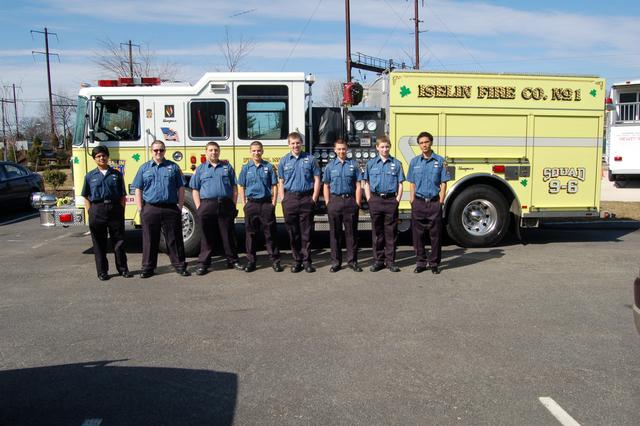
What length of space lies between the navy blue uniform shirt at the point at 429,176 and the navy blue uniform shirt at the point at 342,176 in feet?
2.63

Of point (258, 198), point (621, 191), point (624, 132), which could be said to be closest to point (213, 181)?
point (258, 198)

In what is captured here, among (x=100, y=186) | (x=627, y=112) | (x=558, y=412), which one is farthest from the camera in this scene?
(x=627, y=112)

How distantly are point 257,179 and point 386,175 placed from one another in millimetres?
1743

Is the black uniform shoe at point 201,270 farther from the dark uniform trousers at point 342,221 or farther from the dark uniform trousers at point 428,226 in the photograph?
the dark uniform trousers at point 428,226

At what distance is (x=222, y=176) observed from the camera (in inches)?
306

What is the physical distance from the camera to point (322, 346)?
4848 mm

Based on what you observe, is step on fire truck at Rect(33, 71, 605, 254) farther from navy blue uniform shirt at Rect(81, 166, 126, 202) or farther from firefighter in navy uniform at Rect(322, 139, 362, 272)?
navy blue uniform shirt at Rect(81, 166, 126, 202)

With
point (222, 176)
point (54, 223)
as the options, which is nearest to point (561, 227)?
point (222, 176)

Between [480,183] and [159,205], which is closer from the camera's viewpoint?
[159,205]

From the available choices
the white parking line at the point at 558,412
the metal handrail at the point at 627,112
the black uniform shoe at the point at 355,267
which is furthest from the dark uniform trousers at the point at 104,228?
the metal handrail at the point at 627,112

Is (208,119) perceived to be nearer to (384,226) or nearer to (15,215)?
(384,226)

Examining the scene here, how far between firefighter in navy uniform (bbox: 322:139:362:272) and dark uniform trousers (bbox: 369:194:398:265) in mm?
258

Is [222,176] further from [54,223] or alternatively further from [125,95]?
[54,223]

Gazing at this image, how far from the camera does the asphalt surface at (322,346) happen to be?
12.2 feet
